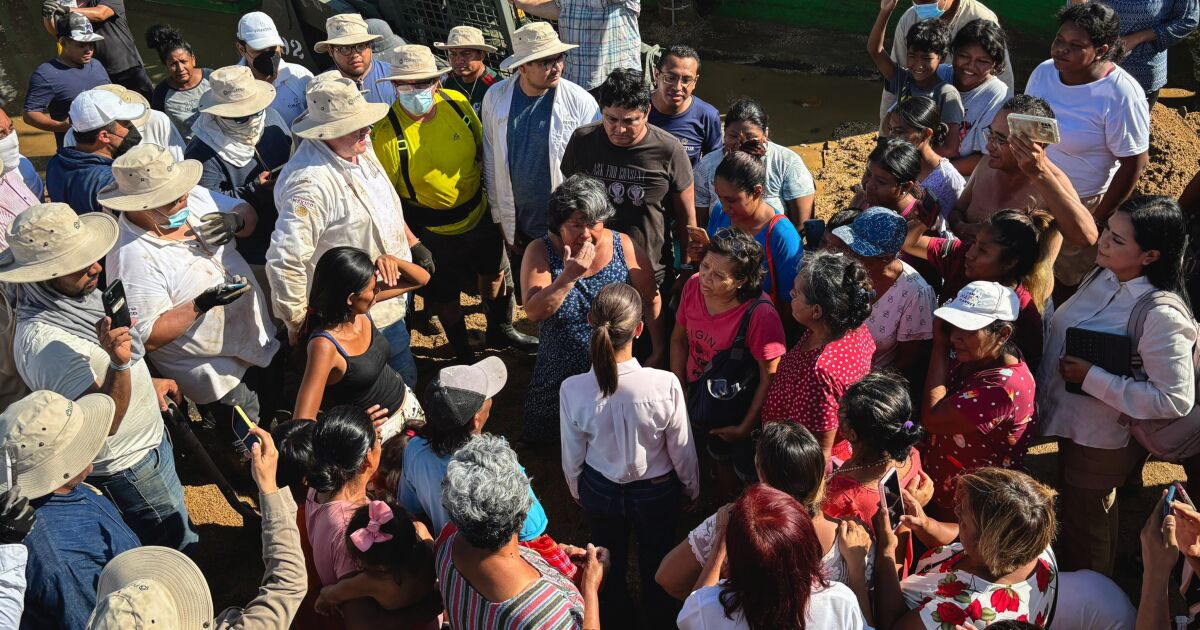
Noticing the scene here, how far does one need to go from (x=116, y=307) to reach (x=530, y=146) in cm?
236

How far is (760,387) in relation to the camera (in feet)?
11.1

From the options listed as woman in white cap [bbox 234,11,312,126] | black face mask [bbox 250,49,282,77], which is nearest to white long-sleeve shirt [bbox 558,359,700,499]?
woman in white cap [bbox 234,11,312,126]

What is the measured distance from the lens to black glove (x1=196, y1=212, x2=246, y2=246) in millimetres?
3738

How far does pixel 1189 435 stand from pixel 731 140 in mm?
2297

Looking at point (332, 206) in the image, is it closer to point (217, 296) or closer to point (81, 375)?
point (217, 296)

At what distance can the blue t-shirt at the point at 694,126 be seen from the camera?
486cm

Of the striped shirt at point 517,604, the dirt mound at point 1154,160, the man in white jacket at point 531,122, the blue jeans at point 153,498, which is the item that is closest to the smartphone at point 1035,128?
the man in white jacket at point 531,122

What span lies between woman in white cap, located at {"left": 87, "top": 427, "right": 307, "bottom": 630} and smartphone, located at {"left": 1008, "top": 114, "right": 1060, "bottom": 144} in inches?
124

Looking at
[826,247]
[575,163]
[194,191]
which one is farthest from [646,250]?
[194,191]

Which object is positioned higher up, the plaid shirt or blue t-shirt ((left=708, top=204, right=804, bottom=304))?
the plaid shirt

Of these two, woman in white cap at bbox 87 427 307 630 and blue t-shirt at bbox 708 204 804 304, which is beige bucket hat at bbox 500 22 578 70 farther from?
woman in white cap at bbox 87 427 307 630

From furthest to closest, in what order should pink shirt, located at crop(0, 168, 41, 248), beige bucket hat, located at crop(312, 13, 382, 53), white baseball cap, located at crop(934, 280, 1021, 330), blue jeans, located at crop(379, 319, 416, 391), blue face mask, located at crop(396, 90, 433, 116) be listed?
beige bucket hat, located at crop(312, 13, 382, 53) → blue face mask, located at crop(396, 90, 433, 116) → pink shirt, located at crop(0, 168, 41, 248) → blue jeans, located at crop(379, 319, 416, 391) → white baseball cap, located at crop(934, 280, 1021, 330)

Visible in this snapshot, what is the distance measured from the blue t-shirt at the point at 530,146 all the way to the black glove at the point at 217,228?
1531 mm

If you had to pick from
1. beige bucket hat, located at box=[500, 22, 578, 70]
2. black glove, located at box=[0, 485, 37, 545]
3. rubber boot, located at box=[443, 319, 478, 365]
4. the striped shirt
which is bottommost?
rubber boot, located at box=[443, 319, 478, 365]
